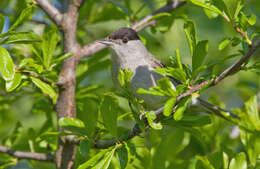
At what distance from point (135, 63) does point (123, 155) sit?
1.29m

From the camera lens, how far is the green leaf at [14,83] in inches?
79.4

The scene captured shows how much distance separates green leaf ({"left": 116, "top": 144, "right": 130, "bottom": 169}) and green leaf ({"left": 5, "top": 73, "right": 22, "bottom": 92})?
2.17 feet

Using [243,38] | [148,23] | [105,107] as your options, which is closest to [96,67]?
[148,23]

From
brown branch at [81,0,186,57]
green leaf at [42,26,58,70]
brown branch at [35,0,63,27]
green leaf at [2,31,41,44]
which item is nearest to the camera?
green leaf at [2,31,41,44]

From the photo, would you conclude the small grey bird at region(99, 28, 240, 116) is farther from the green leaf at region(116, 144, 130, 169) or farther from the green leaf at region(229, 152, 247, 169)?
the green leaf at region(116, 144, 130, 169)

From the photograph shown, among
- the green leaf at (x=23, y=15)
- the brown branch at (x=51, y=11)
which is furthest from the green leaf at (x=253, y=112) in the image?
the green leaf at (x=23, y=15)

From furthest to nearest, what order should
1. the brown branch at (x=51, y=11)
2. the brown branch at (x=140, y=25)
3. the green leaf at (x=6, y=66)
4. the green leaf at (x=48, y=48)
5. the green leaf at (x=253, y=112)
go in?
the brown branch at (x=140, y=25) < the brown branch at (x=51, y=11) < the green leaf at (x=253, y=112) < the green leaf at (x=48, y=48) < the green leaf at (x=6, y=66)

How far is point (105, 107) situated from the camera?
2.03 metres

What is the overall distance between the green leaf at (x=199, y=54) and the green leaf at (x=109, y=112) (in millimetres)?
486

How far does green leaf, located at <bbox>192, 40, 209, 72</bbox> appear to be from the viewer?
1909mm

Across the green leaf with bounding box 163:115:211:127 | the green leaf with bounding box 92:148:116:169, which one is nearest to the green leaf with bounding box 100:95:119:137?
the green leaf with bounding box 92:148:116:169

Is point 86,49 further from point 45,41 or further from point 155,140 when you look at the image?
point 155,140

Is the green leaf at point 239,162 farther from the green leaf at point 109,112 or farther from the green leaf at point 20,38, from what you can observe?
the green leaf at point 20,38

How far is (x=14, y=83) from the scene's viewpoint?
2.05 meters
